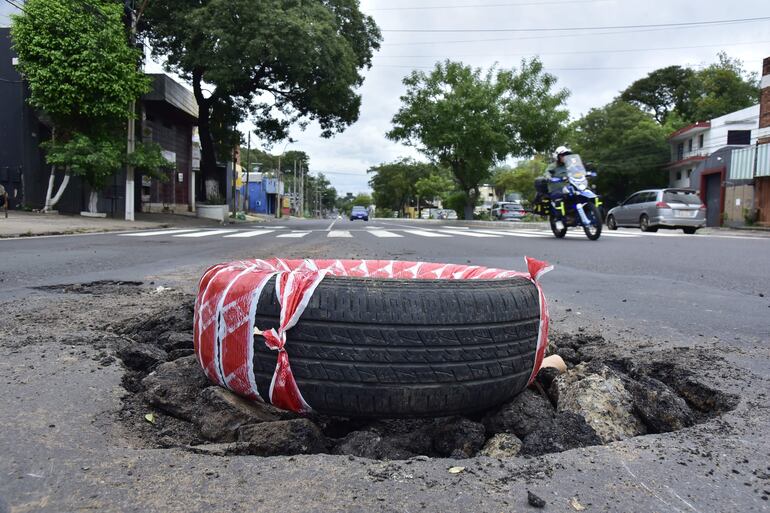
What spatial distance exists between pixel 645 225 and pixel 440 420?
16882 millimetres

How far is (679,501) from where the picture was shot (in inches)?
50.3

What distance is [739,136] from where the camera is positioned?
114 feet

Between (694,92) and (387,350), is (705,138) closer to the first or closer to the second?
(694,92)

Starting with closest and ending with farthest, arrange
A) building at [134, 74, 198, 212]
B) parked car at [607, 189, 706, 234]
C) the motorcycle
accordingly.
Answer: the motorcycle, parked car at [607, 189, 706, 234], building at [134, 74, 198, 212]

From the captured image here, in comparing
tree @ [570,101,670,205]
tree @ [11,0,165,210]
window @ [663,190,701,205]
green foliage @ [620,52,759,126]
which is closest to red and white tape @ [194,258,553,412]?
window @ [663,190,701,205]

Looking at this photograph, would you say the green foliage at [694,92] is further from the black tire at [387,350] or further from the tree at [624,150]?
the black tire at [387,350]

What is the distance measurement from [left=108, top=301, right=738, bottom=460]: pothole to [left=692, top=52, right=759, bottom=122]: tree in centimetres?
5021

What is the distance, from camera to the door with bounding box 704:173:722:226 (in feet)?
101

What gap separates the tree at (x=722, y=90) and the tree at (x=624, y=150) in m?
5.55

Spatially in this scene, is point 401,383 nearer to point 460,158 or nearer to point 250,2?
point 250,2

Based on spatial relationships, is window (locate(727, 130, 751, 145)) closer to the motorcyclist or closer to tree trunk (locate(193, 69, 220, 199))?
the motorcyclist

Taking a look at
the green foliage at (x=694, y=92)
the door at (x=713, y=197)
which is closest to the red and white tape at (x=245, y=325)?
the door at (x=713, y=197)

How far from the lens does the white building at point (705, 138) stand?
34812mm

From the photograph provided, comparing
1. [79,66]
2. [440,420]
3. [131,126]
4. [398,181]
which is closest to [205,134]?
[131,126]
